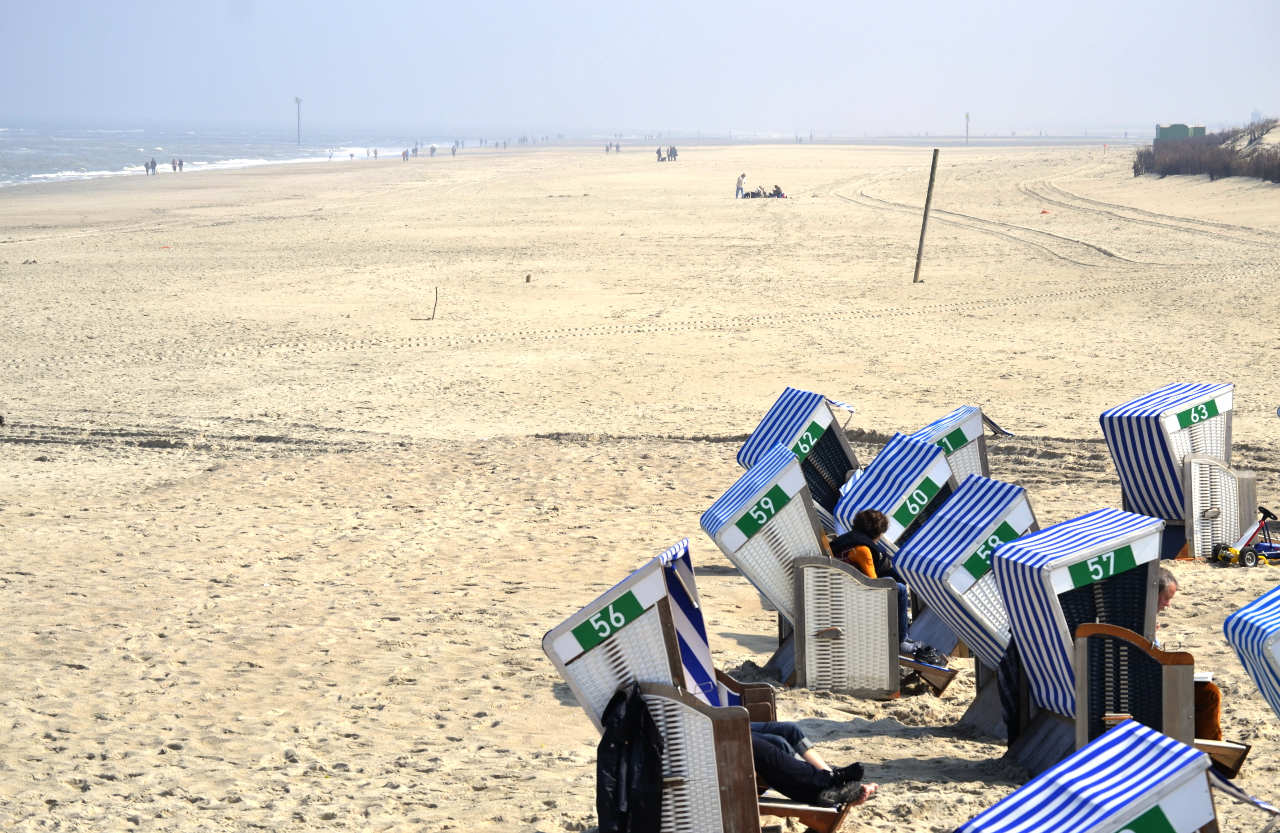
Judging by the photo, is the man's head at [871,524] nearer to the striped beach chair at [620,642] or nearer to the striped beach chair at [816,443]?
the striped beach chair at [816,443]

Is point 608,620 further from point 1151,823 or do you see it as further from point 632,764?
point 1151,823

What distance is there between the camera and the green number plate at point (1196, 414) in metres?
8.27

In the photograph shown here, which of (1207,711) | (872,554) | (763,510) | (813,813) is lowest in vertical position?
(813,813)

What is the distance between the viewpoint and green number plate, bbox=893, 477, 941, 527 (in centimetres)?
694

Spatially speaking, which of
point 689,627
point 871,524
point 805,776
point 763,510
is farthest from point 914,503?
point 805,776

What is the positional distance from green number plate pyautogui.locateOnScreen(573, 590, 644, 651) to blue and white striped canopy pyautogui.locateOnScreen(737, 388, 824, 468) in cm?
383

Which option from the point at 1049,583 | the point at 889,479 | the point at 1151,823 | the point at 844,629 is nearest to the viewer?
the point at 1151,823

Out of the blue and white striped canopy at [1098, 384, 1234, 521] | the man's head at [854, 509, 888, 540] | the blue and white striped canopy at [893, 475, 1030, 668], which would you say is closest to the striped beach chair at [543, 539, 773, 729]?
the blue and white striped canopy at [893, 475, 1030, 668]

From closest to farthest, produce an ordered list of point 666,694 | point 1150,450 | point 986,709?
point 666,694 → point 986,709 → point 1150,450

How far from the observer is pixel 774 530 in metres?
5.94

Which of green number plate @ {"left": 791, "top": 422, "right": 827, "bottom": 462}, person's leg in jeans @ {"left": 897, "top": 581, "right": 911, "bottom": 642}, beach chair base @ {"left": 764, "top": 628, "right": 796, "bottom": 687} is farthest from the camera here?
green number plate @ {"left": 791, "top": 422, "right": 827, "bottom": 462}

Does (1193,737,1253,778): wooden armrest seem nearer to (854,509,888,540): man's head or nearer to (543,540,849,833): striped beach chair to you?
(543,540,849,833): striped beach chair

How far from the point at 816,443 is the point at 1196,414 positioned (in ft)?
8.23

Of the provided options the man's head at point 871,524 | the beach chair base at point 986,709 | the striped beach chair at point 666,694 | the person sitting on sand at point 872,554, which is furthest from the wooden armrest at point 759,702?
the man's head at point 871,524
